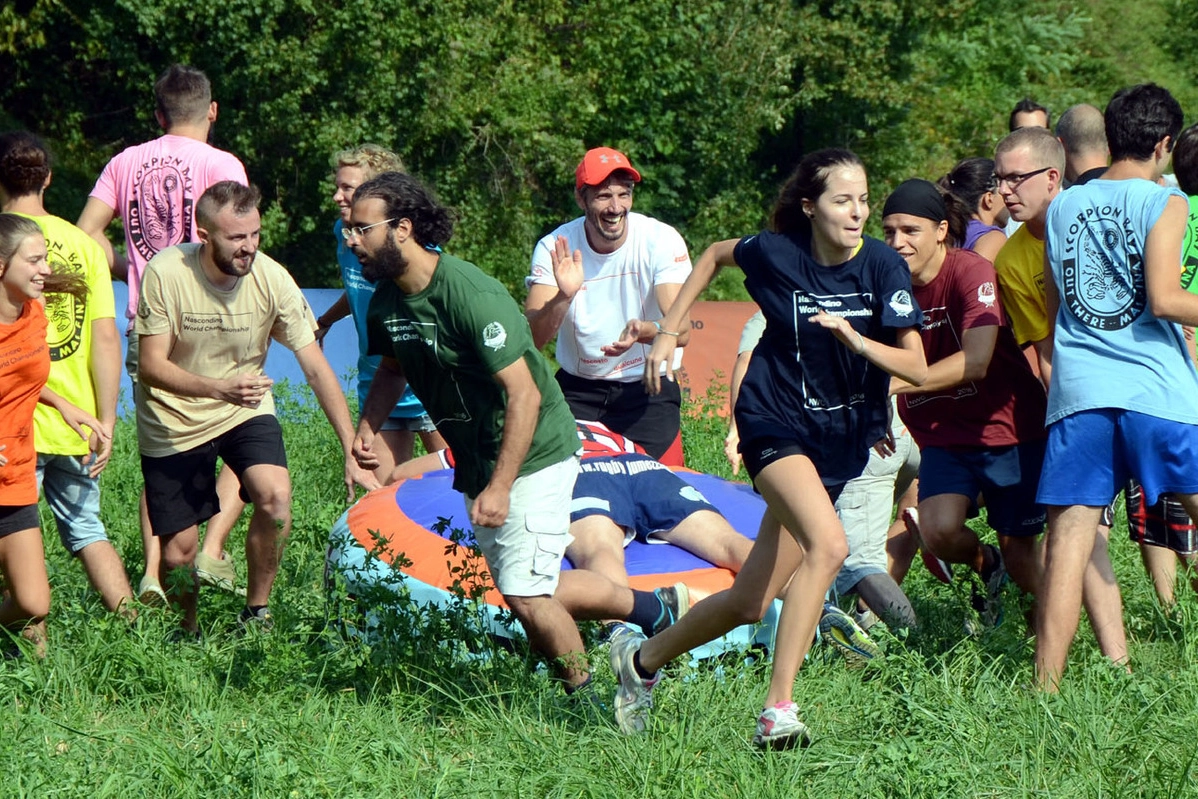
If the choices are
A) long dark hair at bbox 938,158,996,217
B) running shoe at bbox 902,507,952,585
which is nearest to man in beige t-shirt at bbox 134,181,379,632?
running shoe at bbox 902,507,952,585

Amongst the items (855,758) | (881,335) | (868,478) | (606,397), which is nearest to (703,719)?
(855,758)

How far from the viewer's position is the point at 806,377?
4617mm

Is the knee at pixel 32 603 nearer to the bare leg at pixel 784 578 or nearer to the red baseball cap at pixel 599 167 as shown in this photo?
the bare leg at pixel 784 578

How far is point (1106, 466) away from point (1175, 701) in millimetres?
777

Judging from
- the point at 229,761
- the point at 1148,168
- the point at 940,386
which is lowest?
the point at 229,761

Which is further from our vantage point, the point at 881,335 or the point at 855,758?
the point at 881,335

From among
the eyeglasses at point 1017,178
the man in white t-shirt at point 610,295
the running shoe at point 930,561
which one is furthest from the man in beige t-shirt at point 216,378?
the eyeglasses at point 1017,178

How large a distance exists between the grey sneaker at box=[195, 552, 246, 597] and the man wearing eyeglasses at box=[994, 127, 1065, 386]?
3.48 m

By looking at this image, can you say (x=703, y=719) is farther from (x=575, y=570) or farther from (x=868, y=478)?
(x=868, y=478)

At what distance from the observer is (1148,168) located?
497 cm

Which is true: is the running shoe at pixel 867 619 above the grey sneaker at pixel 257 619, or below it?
below

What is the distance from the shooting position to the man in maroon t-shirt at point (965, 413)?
5668 millimetres

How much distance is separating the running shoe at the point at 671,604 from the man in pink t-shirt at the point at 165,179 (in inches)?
119

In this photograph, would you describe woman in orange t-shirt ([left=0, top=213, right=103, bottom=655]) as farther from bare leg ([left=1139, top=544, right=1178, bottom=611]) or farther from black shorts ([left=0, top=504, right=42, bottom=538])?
bare leg ([left=1139, top=544, right=1178, bottom=611])
